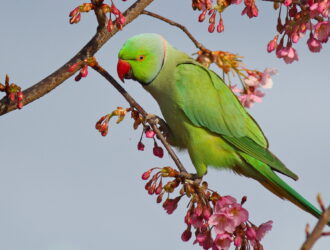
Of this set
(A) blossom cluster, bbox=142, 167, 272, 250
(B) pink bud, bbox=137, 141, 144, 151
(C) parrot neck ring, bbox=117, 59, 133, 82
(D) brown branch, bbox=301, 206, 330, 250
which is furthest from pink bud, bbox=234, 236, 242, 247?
(D) brown branch, bbox=301, 206, 330, 250

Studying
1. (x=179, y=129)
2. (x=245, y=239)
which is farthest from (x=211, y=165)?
(x=245, y=239)

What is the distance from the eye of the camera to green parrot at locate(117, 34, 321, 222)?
4227 millimetres

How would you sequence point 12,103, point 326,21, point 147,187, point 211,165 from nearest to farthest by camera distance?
point 12,103 < point 147,187 < point 326,21 < point 211,165

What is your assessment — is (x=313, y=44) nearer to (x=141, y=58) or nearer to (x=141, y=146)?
(x=141, y=58)

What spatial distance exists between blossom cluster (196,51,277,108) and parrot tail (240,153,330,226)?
1.75ft

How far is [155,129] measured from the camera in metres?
3.60

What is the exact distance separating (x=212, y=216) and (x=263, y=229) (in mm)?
369

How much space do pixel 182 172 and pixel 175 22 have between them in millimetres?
1157

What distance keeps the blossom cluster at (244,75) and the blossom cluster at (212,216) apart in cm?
104

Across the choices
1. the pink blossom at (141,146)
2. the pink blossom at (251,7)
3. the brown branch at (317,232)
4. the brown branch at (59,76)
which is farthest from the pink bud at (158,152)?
the brown branch at (317,232)

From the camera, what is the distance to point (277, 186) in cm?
413

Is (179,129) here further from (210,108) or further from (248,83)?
(248,83)

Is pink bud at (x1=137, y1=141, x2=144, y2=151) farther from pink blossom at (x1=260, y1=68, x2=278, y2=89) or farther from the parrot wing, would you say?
pink blossom at (x1=260, y1=68, x2=278, y2=89)

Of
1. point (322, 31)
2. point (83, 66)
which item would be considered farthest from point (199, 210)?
point (322, 31)
